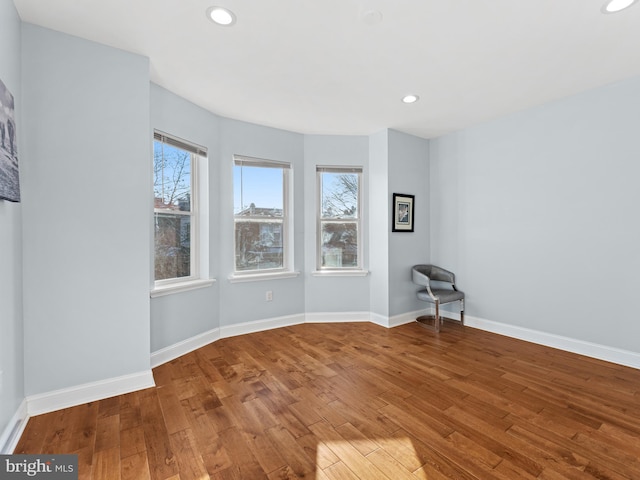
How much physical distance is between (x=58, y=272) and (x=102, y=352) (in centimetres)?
66

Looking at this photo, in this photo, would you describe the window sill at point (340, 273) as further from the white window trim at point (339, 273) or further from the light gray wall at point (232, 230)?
the light gray wall at point (232, 230)

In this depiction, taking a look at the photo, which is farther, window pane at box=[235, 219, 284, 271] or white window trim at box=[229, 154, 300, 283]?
white window trim at box=[229, 154, 300, 283]

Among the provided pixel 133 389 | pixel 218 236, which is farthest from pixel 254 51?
pixel 133 389

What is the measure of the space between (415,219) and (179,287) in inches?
125

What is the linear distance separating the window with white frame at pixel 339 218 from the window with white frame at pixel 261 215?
19.2 inches

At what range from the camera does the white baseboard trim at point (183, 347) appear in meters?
2.82

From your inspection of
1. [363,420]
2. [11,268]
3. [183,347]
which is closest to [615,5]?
[363,420]

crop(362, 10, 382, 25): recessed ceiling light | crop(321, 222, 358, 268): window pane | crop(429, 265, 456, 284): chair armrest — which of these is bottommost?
crop(429, 265, 456, 284): chair armrest

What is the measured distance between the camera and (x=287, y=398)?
2268mm

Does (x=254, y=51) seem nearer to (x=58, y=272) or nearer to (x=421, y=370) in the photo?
(x=58, y=272)

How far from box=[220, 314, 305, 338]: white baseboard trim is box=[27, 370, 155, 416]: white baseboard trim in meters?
1.22

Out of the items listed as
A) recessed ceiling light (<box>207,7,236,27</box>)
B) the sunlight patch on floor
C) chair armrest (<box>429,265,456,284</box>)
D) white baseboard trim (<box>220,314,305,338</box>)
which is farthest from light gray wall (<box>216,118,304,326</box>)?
the sunlight patch on floor

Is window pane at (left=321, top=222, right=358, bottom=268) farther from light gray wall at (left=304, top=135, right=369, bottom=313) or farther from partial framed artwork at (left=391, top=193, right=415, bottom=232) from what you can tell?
partial framed artwork at (left=391, top=193, right=415, bottom=232)

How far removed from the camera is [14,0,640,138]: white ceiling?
190cm
